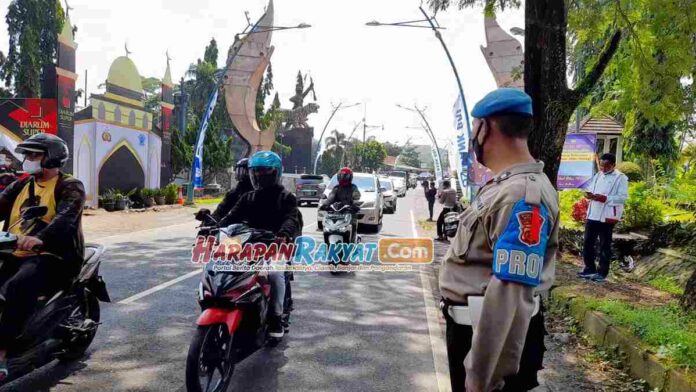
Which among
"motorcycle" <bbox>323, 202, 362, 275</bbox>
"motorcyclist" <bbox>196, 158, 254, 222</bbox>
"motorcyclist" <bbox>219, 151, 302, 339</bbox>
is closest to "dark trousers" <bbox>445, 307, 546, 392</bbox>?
"motorcyclist" <bbox>219, 151, 302, 339</bbox>

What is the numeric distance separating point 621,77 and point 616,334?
4.10 meters

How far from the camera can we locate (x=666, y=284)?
6711 millimetres

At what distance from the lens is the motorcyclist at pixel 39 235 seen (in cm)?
323

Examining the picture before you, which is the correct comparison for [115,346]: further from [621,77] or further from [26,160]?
[621,77]

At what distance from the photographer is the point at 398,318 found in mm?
5910

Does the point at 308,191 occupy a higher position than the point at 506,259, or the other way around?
the point at 506,259

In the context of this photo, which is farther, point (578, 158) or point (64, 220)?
point (578, 158)

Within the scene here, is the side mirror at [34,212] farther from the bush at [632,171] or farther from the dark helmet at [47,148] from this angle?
the bush at [632,171]

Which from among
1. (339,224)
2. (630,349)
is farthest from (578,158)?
(630,349)

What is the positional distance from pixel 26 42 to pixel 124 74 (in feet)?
43.7

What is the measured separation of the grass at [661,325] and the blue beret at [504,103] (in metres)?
2.62

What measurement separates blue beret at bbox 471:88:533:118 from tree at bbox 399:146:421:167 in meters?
109

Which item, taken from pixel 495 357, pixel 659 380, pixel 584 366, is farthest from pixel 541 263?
pixel 584 366

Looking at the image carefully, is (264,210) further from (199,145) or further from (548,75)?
(199,145)
